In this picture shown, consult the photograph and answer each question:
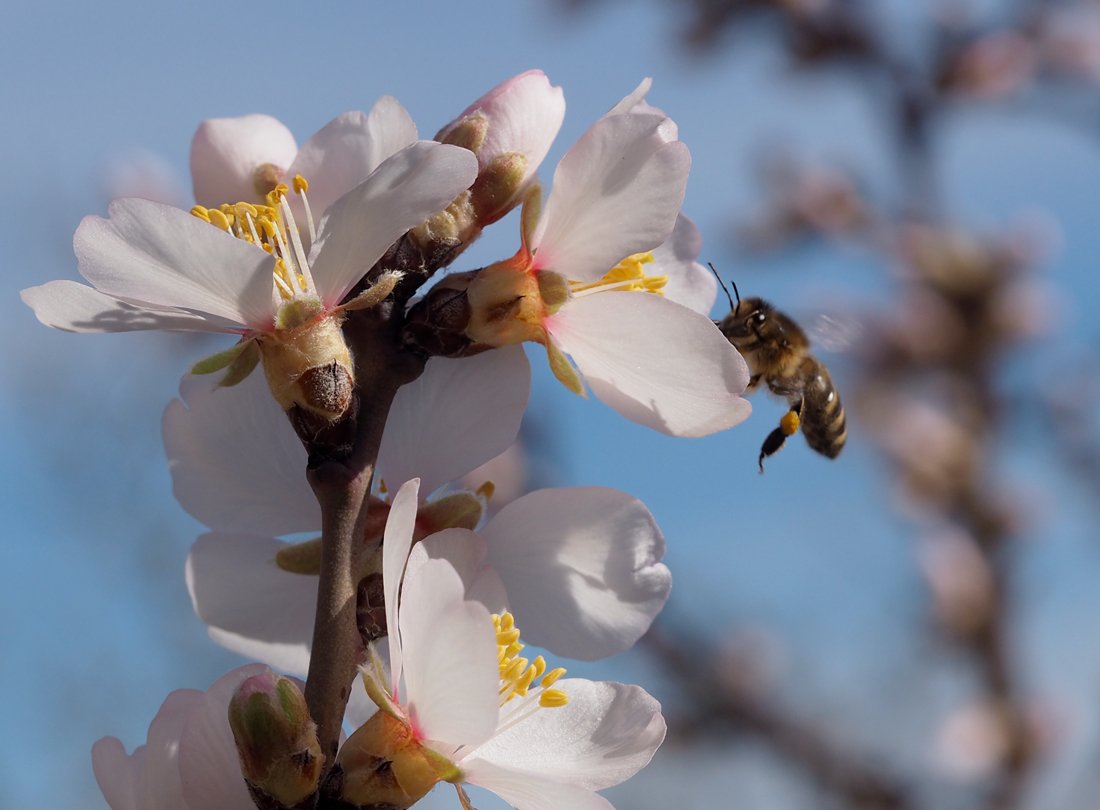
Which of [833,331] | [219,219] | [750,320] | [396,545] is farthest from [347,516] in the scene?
[833,331]

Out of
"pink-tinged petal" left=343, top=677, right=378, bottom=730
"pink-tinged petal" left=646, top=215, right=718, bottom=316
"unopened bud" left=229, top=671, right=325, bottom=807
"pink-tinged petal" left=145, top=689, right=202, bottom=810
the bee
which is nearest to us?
"unopened bud" left=229, top=671, right=325, bottom=807

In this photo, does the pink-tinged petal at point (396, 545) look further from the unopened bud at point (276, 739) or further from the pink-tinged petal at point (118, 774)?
the pink-tinged petal at point (118, 774)

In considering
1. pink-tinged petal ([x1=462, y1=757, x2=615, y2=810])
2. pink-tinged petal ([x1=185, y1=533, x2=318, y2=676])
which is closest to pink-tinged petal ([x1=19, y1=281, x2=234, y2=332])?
pink-tinged petal ([x1=185, y1=533, x2=318, y2=676])

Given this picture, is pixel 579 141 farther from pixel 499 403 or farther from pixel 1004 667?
pixel 1004 667

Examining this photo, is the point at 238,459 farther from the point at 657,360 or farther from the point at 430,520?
the point at 657,360

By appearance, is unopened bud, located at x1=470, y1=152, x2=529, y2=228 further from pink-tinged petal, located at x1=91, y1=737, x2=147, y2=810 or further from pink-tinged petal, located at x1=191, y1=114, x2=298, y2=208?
pink-tinged petal, located at x1=91, y1=737, x2=147, y2=810

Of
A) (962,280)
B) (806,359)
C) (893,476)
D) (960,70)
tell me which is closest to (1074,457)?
(962,280)
